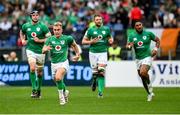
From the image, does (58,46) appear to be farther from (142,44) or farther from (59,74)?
(142,44)

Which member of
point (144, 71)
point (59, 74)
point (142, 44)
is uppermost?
point (142, 44)

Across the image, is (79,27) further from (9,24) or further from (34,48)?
(34,48)

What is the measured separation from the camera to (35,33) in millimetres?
22047

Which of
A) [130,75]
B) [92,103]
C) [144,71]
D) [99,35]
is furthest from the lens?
[130,75]

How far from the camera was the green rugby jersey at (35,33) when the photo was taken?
2206 cm

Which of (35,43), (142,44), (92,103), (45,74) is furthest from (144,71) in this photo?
(45,74)

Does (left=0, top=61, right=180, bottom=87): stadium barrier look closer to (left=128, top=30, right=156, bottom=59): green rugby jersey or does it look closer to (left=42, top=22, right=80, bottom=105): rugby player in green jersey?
(left=128, top=30, right=156, bottom=59): green rugby jersey

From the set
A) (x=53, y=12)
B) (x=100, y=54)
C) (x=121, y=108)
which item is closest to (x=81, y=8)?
(x=53, y=12)

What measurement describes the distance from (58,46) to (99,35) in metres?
3.47

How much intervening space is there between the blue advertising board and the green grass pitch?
448 cm

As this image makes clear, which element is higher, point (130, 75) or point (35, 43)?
point (35, 43)

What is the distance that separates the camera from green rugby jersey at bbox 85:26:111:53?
74.8 feet

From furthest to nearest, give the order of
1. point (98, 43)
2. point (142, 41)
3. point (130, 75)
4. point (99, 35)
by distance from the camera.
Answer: point (130, 75) < point (98, 43) < point (99, 35) < point (142, 41)

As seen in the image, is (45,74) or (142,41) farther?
(45,74)
